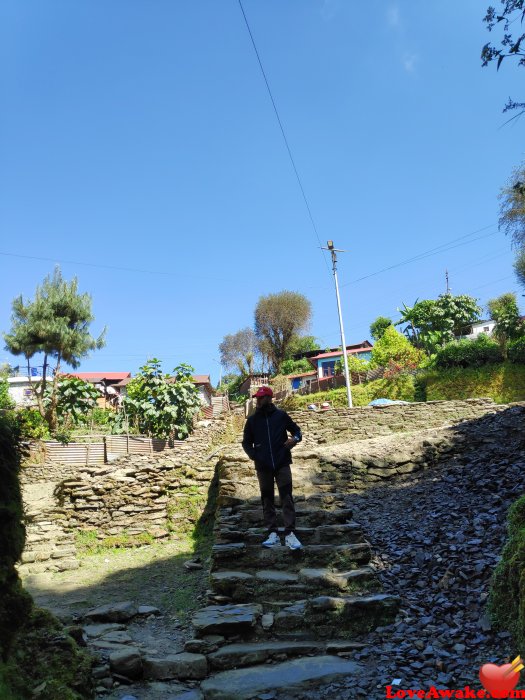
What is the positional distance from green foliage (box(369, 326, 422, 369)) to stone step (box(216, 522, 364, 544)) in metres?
21.8

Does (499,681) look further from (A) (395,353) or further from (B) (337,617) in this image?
(A) (395,353)

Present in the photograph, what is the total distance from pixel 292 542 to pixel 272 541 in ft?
0.85

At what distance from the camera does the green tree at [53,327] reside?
23.0 m

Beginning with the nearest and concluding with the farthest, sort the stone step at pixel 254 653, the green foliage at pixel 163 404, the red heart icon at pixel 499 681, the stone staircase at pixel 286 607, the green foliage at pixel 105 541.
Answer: the red heart icon at pixel 499 681 → the stone staircase at pixel 286 607 → the stone step at pixel 254 653 → the green foliage at pixel 105 541 → the green foliage at pixel 163 404

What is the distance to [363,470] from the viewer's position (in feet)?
30.6

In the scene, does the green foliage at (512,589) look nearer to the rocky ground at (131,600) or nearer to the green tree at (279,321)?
the rocky ground at (131,600)

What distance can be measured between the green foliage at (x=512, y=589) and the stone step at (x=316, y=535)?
2136 millimetres

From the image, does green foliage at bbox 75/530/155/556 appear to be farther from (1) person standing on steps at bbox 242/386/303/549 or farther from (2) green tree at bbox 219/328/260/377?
(2) green tree at bbox 219/328/260/377

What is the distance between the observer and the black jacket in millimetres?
5656

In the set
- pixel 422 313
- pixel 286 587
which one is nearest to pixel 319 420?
pixel 286 587

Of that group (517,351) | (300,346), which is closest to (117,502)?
(517,351)

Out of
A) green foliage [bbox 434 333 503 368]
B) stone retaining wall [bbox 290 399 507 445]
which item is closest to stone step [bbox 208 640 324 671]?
stone retaining wall [bbox 290 399 507 445]

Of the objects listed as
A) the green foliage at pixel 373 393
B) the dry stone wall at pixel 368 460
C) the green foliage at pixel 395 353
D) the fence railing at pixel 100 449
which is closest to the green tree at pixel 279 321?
the green foliage at pixel 395 353

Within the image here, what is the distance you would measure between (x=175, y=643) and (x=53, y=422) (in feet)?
59.6
